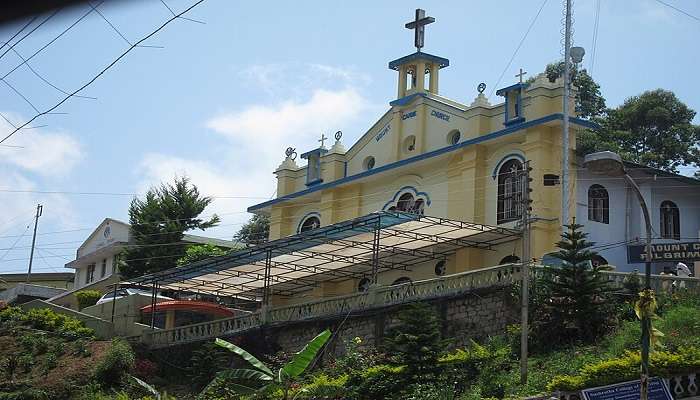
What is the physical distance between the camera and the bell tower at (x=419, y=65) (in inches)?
1462

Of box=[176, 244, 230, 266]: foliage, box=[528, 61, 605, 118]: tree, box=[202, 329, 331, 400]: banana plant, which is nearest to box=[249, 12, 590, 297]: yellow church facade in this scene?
box=[176, 244, 230, 266]: foliage

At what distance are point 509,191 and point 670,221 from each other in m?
6.33

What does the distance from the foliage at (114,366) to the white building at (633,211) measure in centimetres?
1511

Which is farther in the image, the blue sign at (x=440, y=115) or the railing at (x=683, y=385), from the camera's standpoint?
the blue sign at (x=440, y=115)

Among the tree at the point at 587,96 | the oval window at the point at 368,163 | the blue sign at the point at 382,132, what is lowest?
the oval window at the point at 368,163

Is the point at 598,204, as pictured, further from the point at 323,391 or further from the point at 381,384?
the point at 323,391

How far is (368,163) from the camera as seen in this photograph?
38781mm

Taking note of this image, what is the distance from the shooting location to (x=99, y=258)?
182 feet

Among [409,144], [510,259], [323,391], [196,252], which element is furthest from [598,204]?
[196,252]

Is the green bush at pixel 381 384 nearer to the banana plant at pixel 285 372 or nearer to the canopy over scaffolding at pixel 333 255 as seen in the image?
the banana plant at pixel 285 372

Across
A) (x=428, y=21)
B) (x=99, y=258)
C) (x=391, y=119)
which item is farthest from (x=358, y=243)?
(x=99, y=258)

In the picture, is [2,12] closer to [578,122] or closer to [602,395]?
[602,395]

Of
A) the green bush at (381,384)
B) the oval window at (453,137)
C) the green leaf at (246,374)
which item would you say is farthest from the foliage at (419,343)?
the oval window at (453,137)

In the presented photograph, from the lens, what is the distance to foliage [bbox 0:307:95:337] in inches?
1357
